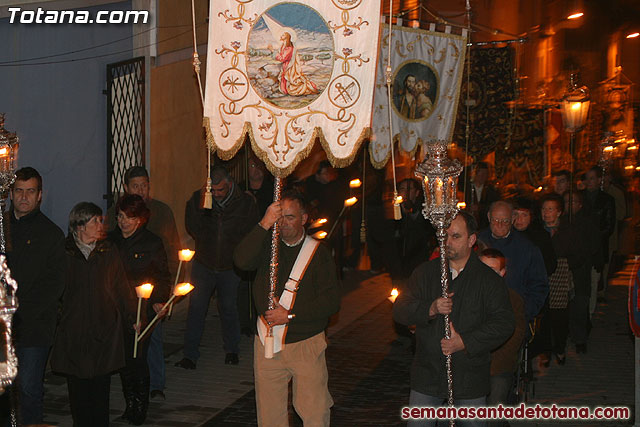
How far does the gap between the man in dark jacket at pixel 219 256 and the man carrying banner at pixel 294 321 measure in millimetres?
3753

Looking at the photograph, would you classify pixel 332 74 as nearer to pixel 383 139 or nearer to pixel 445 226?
pixel 445 226

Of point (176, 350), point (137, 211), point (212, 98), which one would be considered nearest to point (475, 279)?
point (212, 98)

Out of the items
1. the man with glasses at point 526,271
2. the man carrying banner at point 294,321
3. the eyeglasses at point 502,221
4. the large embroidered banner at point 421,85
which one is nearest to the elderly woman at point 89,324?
the man carrying banner at point 294,321

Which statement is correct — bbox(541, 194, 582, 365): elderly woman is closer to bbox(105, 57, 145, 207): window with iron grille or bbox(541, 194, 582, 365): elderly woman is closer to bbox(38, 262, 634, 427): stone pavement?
bbox(38, 262, 634, 427): stone pavement

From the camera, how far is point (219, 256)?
1135cm

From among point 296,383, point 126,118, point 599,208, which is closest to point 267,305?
point 296,383

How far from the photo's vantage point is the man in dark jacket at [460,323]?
265 inches

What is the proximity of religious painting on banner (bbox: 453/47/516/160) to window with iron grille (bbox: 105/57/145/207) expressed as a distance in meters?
4.37

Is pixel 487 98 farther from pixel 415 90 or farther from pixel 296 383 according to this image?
pixel 296 383

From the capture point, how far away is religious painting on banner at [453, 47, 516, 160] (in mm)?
14312

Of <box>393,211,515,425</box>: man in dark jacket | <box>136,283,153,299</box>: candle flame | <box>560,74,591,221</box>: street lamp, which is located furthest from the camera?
<box>560,74,591,221</box>: street lamp

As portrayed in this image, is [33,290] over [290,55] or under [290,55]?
under

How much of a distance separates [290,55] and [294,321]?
194cm

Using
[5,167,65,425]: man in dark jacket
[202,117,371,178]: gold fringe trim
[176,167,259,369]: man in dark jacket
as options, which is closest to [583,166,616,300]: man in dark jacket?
[176,167,259,369]: man in dark jacket
